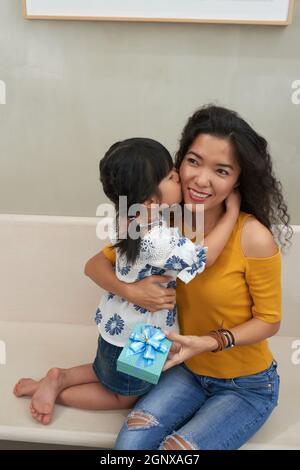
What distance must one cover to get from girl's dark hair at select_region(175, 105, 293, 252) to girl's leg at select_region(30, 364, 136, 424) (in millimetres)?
685

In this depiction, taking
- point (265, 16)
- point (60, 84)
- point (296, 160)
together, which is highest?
point (265, 16)

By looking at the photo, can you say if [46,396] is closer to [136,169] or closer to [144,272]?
[144,272]

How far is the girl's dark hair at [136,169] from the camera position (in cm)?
109

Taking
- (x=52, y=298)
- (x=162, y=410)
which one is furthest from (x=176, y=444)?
(x=52, y=298)

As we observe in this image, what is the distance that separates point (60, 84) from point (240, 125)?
884 millimetres

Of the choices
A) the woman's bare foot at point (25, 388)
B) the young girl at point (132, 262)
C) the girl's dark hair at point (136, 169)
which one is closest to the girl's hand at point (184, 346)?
the young girl at point (132, 262)

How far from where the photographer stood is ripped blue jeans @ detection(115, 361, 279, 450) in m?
1.20

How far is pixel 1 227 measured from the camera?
179cm

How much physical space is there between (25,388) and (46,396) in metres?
0.11

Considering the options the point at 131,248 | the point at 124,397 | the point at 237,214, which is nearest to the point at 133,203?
the point at 131,248

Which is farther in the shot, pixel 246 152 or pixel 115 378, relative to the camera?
pixel 115 378

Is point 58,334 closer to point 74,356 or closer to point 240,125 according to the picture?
point 74,356

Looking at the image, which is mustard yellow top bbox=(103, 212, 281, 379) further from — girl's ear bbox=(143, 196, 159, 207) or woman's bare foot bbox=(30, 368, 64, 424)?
woman's bare foot bbox=(30, 368, 64, 424)

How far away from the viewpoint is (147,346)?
113 cm
